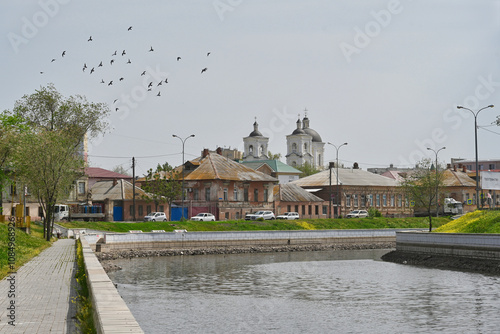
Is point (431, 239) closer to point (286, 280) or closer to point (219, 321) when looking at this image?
point (286, 280)

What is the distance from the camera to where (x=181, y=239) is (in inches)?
2502

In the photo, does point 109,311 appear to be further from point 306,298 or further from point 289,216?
point 289,216

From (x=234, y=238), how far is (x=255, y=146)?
124988mm

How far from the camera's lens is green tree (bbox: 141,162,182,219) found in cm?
8575

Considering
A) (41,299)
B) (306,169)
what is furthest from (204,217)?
(306,169)

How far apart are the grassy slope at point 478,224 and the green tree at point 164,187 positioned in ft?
133

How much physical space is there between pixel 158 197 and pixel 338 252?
28.5m

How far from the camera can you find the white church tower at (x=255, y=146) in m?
190

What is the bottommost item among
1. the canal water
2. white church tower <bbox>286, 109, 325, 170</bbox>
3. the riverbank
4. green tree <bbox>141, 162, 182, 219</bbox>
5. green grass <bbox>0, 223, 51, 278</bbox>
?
the canal water

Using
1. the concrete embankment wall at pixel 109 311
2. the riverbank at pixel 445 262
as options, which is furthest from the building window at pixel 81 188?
the concrete embankment wall at pixel 109 311

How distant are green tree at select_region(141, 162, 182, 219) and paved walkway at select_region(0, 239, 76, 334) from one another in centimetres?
5339

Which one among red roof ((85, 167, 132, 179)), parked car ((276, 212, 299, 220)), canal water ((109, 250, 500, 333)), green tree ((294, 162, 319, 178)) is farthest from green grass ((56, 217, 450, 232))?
green tree ((294, 162, 319, 178))

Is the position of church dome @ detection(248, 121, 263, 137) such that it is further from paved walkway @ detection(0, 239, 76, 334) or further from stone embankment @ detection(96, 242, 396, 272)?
paved walkway @ detection(0, 239, 76, 334)

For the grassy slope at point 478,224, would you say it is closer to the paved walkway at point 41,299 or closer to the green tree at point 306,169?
the paved walkway at point 41,299
